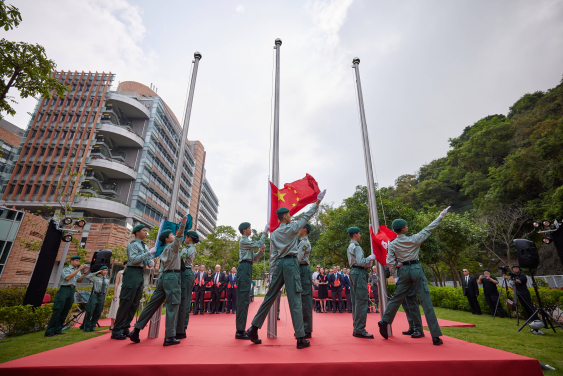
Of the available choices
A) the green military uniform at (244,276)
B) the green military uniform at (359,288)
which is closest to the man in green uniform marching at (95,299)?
the green military uniform at (244,276)

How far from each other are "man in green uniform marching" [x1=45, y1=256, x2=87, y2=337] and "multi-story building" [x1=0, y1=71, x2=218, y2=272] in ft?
81.1

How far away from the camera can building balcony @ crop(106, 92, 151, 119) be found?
3725cm

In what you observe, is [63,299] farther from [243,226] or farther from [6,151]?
[6,151]

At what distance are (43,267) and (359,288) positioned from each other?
7.32 metres

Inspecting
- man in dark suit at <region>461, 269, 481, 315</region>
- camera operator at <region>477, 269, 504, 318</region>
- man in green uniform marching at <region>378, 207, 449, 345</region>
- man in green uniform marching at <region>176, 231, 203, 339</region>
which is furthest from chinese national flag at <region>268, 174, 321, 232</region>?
man in dark suit at <region>461, 269, 481, 315</region>

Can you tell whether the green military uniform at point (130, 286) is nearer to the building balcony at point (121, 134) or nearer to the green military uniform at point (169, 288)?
the green military uniform at point (169, 288)

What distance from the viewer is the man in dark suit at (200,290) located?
34.7ft

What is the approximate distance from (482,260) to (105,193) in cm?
4302

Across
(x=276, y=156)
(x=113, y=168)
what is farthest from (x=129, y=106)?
(x=276, y=156)

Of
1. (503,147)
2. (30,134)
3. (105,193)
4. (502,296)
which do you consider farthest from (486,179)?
(30,134)

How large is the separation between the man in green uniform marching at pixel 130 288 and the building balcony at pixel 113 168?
3410 cm

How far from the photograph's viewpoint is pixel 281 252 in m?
→ 4.16

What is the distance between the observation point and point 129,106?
38.3m

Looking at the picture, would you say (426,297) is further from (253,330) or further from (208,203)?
(208,203)
